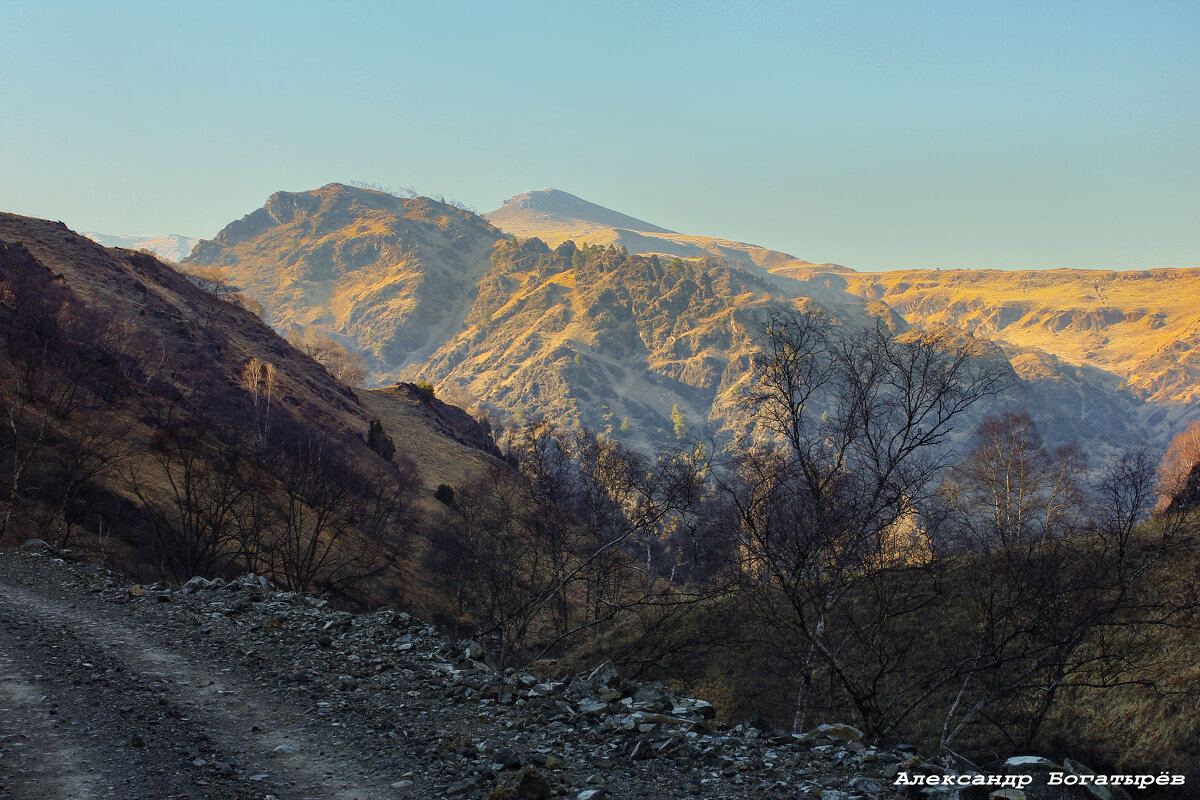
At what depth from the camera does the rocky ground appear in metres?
7.93

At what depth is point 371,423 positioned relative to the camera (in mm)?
76750

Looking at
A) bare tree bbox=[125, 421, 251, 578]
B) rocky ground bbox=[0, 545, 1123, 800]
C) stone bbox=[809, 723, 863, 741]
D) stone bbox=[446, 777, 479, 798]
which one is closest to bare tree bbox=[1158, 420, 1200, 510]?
stone bbox=[809, 723, 863, 741]

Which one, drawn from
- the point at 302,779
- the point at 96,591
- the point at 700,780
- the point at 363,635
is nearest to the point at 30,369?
the point at 96,591

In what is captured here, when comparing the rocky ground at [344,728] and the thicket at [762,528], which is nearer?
the rocky ground at [344,728]

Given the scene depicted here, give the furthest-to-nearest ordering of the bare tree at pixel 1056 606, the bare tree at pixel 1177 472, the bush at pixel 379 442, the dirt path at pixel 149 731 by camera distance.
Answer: the bush at pixel 379 442 < the bare tree at pixel 1177 472 < the bare tree at pixel 1056 606 < the dirt path at pixel 149 731

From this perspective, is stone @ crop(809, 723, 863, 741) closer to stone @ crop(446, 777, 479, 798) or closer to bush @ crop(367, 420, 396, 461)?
stone @ crop(446, 777, 479, 798)

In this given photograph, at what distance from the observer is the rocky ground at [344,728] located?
7.93 meters

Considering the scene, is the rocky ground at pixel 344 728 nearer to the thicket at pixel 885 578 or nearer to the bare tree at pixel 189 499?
the thicket at pixel 885 578

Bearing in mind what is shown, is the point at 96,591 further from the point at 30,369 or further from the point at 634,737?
the point at 30,369

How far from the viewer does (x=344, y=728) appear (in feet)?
31.7

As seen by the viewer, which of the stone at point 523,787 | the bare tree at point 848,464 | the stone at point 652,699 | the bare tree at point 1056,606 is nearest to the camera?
the stone at point 523,787

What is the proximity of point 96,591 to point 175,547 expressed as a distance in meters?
19.1

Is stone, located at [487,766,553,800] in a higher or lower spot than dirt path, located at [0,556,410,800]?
higher

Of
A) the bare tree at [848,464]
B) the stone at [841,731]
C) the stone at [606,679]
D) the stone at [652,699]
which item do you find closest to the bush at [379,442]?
the bare tree at [848,464]
